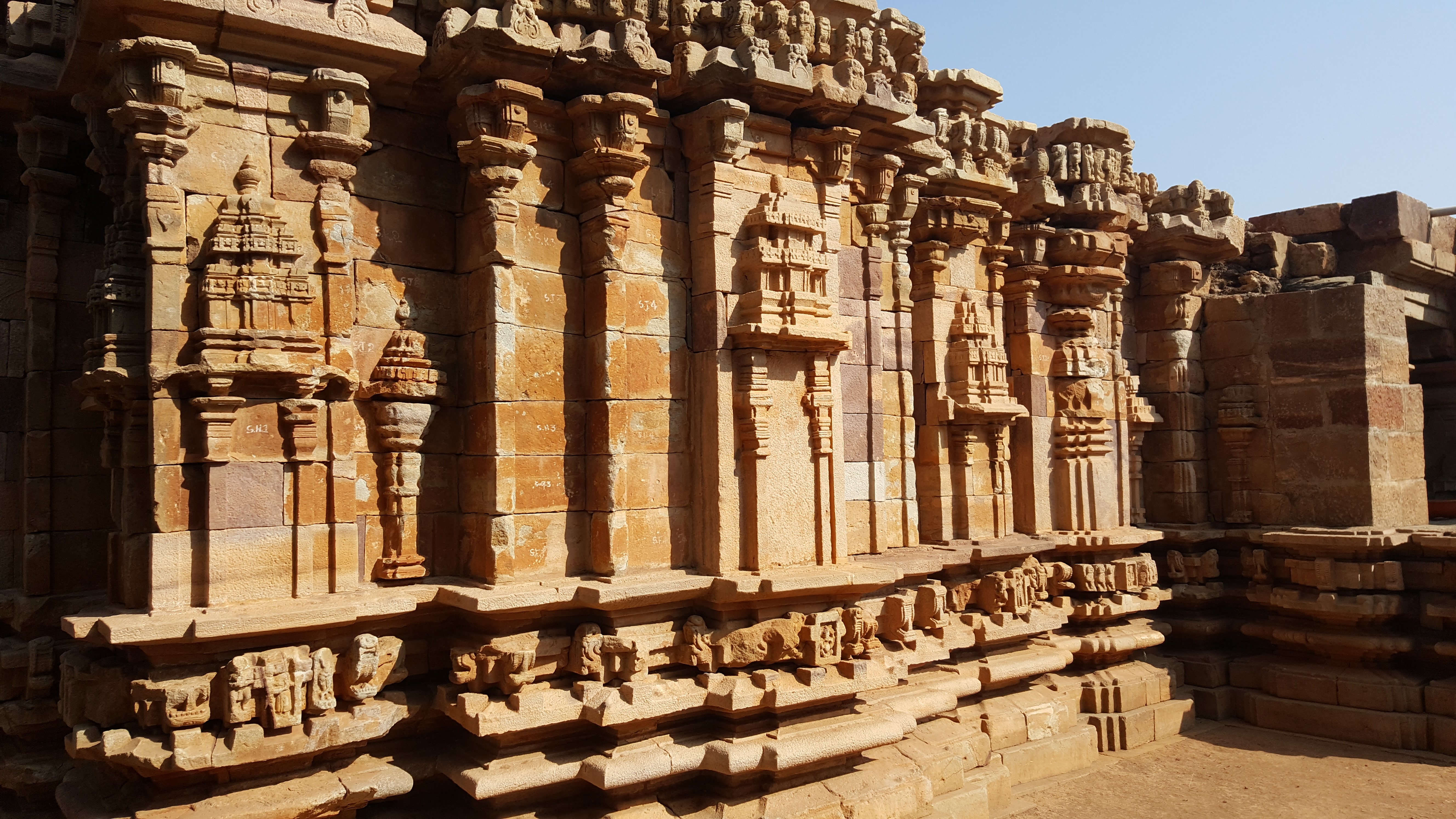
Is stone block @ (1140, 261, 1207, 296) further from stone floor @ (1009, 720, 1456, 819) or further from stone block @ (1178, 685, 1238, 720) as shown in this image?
stone floor @ (1009, 720, 1456, 819)

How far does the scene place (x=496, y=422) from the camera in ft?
20.8

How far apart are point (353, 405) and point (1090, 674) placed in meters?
8.38

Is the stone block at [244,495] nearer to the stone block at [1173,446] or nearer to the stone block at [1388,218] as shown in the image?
the stone block at [1173,446]

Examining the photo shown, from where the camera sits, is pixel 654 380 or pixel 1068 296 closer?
pixel 654 380

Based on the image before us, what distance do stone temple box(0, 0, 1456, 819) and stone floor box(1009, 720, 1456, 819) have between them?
1.61 ft

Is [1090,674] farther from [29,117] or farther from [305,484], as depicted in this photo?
[29,117]

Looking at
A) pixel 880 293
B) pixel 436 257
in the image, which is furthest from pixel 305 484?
pixel 880 293

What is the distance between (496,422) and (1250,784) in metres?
8.08

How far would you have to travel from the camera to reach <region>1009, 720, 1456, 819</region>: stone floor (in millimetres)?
8617

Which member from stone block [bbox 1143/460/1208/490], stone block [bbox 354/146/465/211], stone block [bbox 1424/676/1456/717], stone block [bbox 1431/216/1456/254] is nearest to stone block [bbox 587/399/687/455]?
stone block [bbox 354/146/465/211]

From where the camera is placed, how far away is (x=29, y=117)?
6703 mm

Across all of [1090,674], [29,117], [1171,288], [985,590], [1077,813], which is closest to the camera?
[29,117]

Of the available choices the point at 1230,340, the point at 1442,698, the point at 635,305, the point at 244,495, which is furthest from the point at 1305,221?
the point at 244,495

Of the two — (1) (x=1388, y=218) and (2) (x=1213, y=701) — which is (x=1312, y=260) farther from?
(2) (x=1213, y=701)
